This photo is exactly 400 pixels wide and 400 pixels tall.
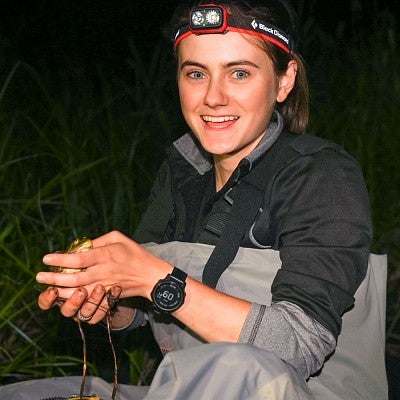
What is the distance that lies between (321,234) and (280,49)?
569 millimetres

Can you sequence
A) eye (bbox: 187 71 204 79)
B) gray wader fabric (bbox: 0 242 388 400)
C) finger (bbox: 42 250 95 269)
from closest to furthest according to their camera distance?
1. gray wader fabric (bbox: 0 242 388 400)
2. finger (bbox: 42 250 95 269)
3. eye (bbox: 187 71 204 79)

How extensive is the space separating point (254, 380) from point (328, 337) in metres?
0.32

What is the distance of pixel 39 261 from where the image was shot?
400 centimetres

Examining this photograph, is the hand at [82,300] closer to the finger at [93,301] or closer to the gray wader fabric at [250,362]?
the finger at [93,301]

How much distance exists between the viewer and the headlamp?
2.65 meters

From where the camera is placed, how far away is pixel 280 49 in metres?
2.76

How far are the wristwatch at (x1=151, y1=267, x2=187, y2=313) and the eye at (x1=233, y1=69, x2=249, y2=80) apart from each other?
1.89 feet

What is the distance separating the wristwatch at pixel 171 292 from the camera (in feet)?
7.82

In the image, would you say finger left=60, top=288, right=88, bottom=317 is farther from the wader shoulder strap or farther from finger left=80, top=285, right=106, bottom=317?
the wader shoulder strap

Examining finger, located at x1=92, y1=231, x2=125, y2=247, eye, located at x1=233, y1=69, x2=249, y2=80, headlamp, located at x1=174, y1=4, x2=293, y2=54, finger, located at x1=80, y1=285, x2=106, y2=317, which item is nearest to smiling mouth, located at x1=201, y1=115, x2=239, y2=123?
eye, located at x1=233, y1=69, x2=249, y2=80

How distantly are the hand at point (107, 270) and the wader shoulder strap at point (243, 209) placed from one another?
0.20m

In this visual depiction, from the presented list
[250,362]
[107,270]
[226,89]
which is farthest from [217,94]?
[250,362]

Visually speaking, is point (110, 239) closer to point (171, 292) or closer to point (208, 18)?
point (171, 292)

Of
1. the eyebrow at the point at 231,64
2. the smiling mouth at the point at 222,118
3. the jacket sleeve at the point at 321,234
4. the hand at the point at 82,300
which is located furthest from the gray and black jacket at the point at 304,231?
the hand at the point at 82,300
